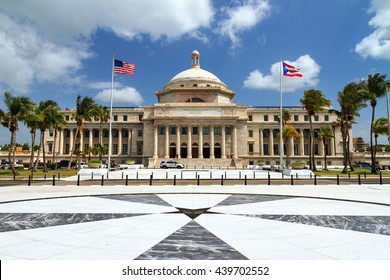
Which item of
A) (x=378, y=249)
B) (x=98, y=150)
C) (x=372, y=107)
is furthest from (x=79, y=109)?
(x=378, y=249)

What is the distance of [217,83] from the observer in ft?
287

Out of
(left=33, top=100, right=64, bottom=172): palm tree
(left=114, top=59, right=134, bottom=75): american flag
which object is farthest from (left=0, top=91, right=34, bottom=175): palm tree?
(left=114, top=59, right=134, bottom=75): american flag

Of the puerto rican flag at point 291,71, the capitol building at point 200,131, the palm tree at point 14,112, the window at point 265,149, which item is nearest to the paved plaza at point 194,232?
the puerto rican flag at point 291,71

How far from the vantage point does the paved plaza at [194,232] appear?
19.7ft

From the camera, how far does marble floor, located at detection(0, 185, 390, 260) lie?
6004mm

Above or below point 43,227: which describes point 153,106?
above

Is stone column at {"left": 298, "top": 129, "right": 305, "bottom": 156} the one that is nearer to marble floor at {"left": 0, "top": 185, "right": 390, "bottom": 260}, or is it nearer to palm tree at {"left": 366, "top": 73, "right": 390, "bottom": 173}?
palm tree at {"left": 366, "top": 73, "right": 390, "bottom": 173}

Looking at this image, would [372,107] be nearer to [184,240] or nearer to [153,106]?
[184,240]

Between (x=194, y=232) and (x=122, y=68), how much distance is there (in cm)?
3351

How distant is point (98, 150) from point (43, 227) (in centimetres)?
6045

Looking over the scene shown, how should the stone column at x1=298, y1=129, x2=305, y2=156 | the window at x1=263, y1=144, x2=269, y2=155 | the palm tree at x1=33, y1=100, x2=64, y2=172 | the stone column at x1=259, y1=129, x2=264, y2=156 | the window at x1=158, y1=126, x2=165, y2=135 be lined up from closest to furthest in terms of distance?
the palm tree at x1=33, y1=100, x2=64, y2=172
the window at x1=158, y1=126, x2=165, y2=135
the stone column at x1=298, y1=129, x2=305, y2=156
the stone column at x1=259, y1=129, x2=264, y2=156
the window at x1=263, y1=144, x2=269, y2=155

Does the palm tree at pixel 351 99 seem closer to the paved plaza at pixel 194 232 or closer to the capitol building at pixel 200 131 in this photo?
the capitol building at pixel 200 131

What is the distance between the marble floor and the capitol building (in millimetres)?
57493

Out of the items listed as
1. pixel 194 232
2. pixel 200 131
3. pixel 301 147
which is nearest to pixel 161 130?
pixel 200 131
